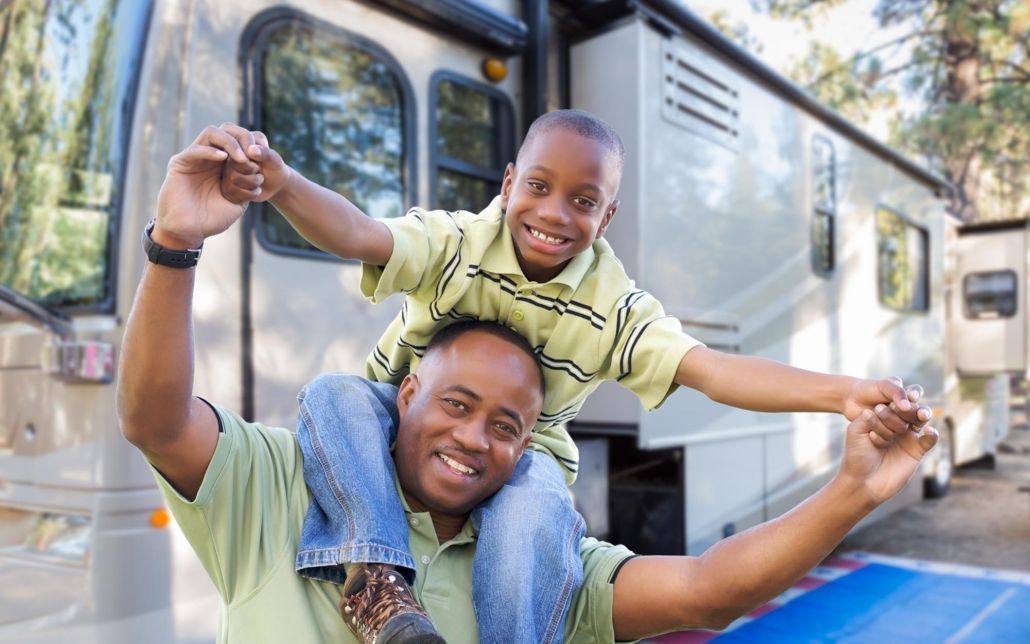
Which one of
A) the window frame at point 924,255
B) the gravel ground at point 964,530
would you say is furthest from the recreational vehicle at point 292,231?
the gravel ground at point 964,530

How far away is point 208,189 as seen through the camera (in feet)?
3.86

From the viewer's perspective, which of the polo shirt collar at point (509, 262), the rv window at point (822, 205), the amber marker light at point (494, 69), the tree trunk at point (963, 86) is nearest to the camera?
the polo shirt collar at point (509, 262)

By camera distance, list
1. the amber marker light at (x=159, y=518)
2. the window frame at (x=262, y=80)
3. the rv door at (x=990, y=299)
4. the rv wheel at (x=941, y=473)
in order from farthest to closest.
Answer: the rv door at (x=990, y=299) → the rv wheel at (x=941, y=473) → the window frame at (x=262, y=80) → the amber marker light at (x=159, y=518)

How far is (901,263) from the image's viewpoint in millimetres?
6715

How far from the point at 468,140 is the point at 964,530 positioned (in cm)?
568

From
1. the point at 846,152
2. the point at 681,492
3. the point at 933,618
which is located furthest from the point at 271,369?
the point at 846,152

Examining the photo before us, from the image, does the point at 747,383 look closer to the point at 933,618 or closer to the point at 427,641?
the point at 427,641

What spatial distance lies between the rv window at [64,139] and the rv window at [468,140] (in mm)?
1102

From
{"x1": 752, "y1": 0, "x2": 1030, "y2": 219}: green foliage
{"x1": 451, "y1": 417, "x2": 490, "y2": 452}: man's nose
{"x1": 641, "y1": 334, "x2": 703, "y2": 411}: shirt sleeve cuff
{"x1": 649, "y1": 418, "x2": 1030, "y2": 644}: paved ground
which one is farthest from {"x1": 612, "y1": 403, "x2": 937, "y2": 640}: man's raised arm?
{"x1": 752, "y1": 0, "x2": 1030, "y2": 219}: green foliage

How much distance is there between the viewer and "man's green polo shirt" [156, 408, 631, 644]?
4.59ft

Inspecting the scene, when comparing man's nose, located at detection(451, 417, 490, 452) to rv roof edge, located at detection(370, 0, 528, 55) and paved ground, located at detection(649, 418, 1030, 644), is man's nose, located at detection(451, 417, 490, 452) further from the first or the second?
paved ground, located at detection(649, 418, 1030, 644)

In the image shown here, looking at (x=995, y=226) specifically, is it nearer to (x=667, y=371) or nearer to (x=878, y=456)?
(x=667, y=371)

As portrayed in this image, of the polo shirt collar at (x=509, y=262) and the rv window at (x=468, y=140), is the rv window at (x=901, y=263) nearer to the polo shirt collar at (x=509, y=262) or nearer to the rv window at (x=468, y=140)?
the rv window at (x=468, y=140)

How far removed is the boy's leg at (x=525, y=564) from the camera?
4.81 feet
